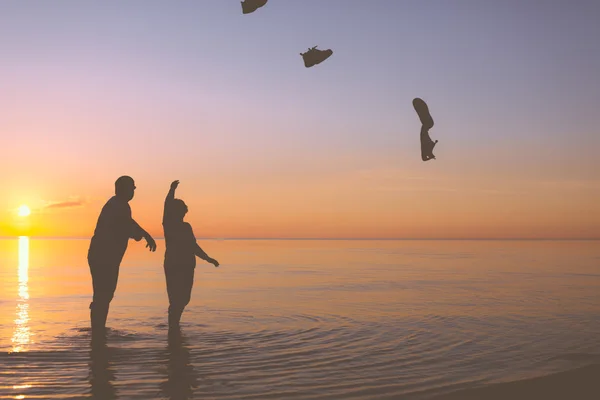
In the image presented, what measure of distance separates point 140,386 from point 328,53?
9173mm

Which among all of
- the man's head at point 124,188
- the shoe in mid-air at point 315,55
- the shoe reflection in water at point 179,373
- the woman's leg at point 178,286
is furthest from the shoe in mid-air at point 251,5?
the shoe reflection in water at point 179,373

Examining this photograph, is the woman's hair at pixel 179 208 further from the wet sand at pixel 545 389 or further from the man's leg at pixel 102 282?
the wet sand at pixel 545 389

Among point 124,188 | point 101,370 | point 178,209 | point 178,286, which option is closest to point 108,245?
point 124,188

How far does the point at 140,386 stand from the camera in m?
6.77

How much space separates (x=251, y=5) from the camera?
12.3 metres

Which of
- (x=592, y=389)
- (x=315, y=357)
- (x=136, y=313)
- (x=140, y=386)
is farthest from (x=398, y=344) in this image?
(x=136, y=313)

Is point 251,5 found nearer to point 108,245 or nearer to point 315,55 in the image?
point 315,55

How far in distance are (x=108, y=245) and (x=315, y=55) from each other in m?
6.69

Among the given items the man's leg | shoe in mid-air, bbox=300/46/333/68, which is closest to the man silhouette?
the man's leg

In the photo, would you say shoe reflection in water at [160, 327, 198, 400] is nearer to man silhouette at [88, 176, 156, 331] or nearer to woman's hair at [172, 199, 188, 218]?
man silhouette at [88, 176, 156, 331]

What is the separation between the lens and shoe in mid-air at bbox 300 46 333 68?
13.6 meters

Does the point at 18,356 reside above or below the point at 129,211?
below

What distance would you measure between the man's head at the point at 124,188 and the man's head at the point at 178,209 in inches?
35.8

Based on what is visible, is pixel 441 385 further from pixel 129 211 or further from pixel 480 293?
pixel 480 293
